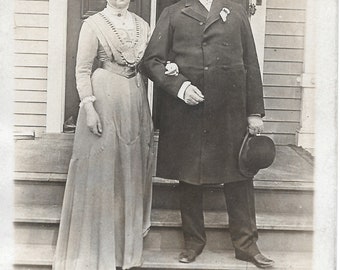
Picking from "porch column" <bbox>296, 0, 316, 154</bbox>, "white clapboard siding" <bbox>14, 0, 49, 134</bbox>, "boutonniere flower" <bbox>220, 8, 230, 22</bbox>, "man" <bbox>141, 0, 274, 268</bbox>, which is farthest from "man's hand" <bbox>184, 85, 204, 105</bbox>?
"white clapboard siding" <bbox>14, 0, 49, 134</bbox>

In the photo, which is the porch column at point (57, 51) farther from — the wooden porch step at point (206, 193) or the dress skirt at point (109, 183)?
the wooden porch step at point (206, 193)

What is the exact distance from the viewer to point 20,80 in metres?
1.93

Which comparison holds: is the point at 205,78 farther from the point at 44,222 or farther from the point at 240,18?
the point at 44,222

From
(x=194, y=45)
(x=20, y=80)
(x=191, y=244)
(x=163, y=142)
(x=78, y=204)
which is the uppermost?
(x=194, y=45)

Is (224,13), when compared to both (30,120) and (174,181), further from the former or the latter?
(30,120)

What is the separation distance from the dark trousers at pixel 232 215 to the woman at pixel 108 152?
0.16 meters

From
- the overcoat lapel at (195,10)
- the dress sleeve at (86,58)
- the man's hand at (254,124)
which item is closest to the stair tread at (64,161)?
the man's hand at (254,124)

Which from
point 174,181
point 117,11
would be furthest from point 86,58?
point 174,181

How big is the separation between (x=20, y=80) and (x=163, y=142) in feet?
1.79

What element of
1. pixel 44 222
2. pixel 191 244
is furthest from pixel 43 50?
pixel 191 244

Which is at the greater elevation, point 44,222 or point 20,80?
point 20,80

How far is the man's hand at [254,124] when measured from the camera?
1.93m

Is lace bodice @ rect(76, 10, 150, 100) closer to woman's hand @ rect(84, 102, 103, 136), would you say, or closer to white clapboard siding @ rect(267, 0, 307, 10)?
woman's hand @ rect(84, 102, 103, 136)

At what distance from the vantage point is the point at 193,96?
1864 millimetres
